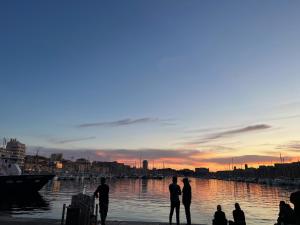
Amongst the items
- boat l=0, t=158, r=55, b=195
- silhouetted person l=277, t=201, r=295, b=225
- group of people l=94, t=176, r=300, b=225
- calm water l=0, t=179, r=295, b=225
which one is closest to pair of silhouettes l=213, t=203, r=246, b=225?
group of people l=94, t=176, r=300, b=225

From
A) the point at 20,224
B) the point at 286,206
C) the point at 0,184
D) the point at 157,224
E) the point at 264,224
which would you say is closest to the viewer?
the point at 286,206

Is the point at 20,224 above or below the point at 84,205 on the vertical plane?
below

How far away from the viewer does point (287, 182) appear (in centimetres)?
18312

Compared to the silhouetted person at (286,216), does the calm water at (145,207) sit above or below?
below

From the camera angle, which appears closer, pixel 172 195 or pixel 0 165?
pixel 172 195

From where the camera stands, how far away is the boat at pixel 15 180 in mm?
50438

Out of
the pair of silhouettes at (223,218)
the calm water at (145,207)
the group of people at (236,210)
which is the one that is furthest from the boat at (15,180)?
the pair of silhouettes at (223,218)

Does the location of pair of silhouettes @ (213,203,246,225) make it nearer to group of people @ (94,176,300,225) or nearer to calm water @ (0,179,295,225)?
group of people @ (94,176,300,225)

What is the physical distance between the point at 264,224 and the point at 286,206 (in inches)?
874

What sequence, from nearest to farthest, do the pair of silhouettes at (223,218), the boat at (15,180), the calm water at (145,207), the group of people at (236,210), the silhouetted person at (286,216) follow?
the group of people at (236,210)
the silhouetted person at (286,216)
the pair of silhouettes at (223,218)
the calm water at (145,207)
the boat at (15,180)

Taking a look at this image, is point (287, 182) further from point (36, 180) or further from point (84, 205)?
point (84, 205)

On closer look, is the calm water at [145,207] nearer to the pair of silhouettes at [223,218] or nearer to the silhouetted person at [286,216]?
the pair of silhouettes at [223,218]

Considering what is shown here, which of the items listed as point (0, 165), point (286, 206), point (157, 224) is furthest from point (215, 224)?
point (0, 165)

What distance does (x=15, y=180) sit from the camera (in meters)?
51.9
